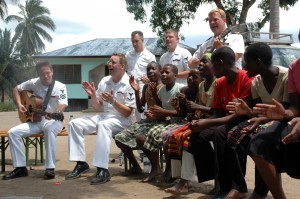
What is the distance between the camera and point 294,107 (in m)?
3.74

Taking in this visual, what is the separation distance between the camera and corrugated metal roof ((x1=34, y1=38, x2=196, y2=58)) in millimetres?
30094

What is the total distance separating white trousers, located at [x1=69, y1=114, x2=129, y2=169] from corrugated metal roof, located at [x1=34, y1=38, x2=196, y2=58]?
22.5 metres

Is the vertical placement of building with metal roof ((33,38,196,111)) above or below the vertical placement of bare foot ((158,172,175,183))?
above

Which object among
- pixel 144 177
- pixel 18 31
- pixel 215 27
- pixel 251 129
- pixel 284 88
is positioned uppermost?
pixel 18 31

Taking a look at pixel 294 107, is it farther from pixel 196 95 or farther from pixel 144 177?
pixel 144 177

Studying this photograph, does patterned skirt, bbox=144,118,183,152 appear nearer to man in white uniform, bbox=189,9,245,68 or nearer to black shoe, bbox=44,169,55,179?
man in white uniform, bbox=189,9,245,68

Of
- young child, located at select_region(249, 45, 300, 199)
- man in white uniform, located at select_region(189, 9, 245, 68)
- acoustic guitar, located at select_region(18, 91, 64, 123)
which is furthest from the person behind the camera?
acoustic guitar, located at select_region(18, 91, 64, 123)

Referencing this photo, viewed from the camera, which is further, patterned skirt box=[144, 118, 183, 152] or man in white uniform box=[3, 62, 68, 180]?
man in white uniform box=[3, 62, 68, 180]

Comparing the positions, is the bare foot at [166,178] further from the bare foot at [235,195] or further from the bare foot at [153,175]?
the bare foot at [235,195]

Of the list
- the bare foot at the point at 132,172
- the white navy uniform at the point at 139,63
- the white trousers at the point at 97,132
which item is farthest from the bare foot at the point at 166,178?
the white navy uniform at the point at 139,63

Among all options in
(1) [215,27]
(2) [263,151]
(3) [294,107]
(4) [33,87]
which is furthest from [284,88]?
(4) [33,87]

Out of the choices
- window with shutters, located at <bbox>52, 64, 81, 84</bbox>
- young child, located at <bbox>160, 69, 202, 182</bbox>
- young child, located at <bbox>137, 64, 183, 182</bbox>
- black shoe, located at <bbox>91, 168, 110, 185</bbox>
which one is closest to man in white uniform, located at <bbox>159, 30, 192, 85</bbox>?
young child, located at <bbox>137, 64, 183, 182</bbox>

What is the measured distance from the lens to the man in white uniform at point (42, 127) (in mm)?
6383

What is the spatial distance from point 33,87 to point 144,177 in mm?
2394
